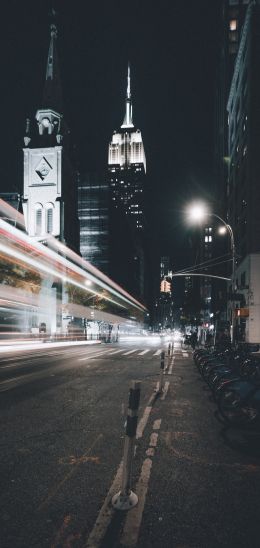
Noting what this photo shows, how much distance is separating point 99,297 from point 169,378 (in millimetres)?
48874

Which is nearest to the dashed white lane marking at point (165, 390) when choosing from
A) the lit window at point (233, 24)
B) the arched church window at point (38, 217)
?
the arched church window at point (38, 217)

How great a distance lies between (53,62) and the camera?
8856cm

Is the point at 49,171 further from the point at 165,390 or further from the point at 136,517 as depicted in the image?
the point at 136,517

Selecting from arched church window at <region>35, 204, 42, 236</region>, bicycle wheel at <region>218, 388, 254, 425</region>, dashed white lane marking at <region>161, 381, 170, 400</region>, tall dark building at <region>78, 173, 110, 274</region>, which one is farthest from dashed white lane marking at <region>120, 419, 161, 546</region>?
tall dark building at <region>78, 173, 110, 274</region>

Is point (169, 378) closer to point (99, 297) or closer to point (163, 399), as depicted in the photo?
point (163, 399)

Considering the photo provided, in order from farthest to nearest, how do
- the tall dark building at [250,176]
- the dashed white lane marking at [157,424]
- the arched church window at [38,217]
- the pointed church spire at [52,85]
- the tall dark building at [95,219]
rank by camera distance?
the tall dark building at [95,219] < the pointed church spire at [52,85] < the arched church window at [38,217] < the tall dark building at [250,176] < the dashed white lane marking at [157,424]

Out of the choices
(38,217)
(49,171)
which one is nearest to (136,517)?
(38,217)

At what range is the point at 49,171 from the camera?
281 ft

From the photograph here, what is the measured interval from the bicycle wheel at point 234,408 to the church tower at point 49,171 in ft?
249

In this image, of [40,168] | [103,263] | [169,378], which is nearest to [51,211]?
[40,168]

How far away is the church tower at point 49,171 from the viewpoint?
8438 cm

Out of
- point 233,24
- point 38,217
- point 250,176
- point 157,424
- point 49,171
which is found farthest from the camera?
point 49,171

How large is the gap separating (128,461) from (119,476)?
3.42ft

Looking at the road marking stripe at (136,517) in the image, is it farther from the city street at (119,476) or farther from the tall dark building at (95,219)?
the tall dark building at (95,219)
